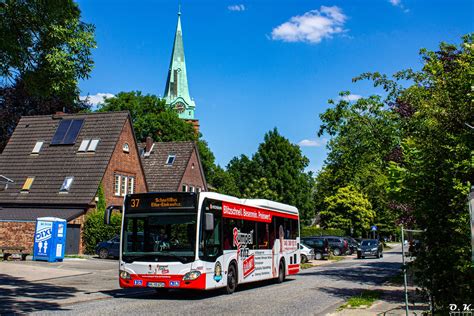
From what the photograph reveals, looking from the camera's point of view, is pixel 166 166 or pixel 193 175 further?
pixel 193 175

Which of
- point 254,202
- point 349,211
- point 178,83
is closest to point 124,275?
point 254,202

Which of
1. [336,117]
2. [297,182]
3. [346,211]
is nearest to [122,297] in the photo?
[336,117]

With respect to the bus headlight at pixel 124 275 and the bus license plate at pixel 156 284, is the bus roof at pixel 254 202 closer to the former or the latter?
the bus license plate at pixel 156 284

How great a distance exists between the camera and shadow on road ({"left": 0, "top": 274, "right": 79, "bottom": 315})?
1230 centimetres

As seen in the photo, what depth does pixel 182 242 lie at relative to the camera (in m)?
14.4

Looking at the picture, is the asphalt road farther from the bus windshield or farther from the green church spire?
the green church spire

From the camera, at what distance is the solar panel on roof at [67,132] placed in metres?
41.0

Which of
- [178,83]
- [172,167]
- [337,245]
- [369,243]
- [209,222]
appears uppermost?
[178,83]

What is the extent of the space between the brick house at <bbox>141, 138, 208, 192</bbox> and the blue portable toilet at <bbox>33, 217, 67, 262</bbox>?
18024mm

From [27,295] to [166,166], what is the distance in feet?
113

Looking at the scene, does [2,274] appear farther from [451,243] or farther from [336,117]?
[451,243]

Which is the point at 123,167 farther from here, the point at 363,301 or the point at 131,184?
the point at 363,301

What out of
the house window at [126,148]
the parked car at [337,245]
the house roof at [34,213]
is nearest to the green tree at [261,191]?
the parked car at [337,245]

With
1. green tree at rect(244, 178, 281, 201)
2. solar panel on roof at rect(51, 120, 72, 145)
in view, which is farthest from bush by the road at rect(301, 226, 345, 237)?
solar panel on roof at rect(51, 120, 72, 145)
